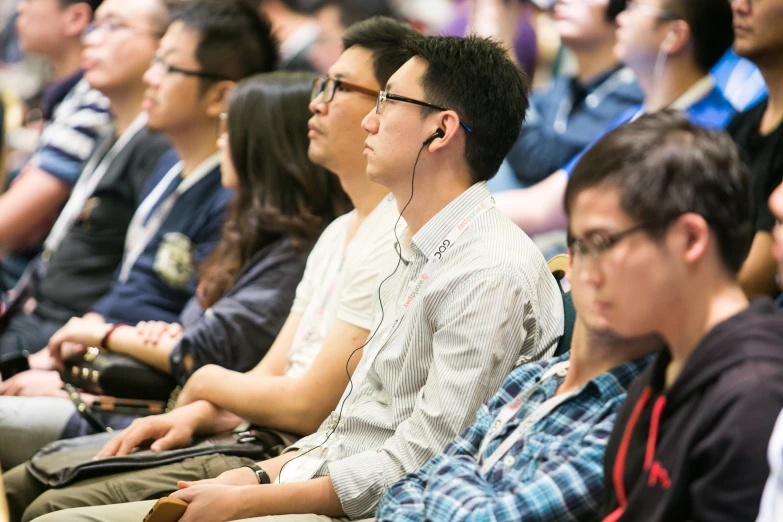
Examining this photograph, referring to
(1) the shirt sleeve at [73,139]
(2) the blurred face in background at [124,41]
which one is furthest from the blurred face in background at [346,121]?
(1) the shirt sleeve at [73,139]

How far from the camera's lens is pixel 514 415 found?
1.63 metres

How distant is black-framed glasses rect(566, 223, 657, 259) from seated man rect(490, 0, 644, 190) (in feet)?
5.00

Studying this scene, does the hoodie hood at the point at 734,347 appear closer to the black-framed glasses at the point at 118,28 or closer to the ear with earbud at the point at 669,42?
the ear with earbud at the point at 669,42

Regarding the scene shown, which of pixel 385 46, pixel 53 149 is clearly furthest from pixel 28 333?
pixel 385 46

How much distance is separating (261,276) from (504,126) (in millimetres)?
995

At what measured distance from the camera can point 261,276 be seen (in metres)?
2.75

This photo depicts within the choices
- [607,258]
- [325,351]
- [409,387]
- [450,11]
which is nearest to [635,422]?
[607,258]

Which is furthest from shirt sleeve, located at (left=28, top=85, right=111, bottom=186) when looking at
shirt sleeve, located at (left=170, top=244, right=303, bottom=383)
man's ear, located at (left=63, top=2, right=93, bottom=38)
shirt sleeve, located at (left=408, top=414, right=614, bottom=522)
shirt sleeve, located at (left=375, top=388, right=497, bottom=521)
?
shirt sleeve, located at (left=408, top=414, right=614, bottom=522)

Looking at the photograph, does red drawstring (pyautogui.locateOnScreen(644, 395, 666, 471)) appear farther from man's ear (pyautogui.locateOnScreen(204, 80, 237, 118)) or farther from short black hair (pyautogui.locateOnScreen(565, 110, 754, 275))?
man's ear (pyautogui.locateOnScreen(204, 80, 237, 118))

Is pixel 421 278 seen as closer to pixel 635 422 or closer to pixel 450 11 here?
pixel 635 422

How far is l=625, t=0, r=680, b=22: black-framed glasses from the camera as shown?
2702mm

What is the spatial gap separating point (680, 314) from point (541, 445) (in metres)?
0.33

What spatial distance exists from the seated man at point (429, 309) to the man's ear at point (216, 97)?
149 centimetres

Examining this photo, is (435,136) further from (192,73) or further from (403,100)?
(192,73)
